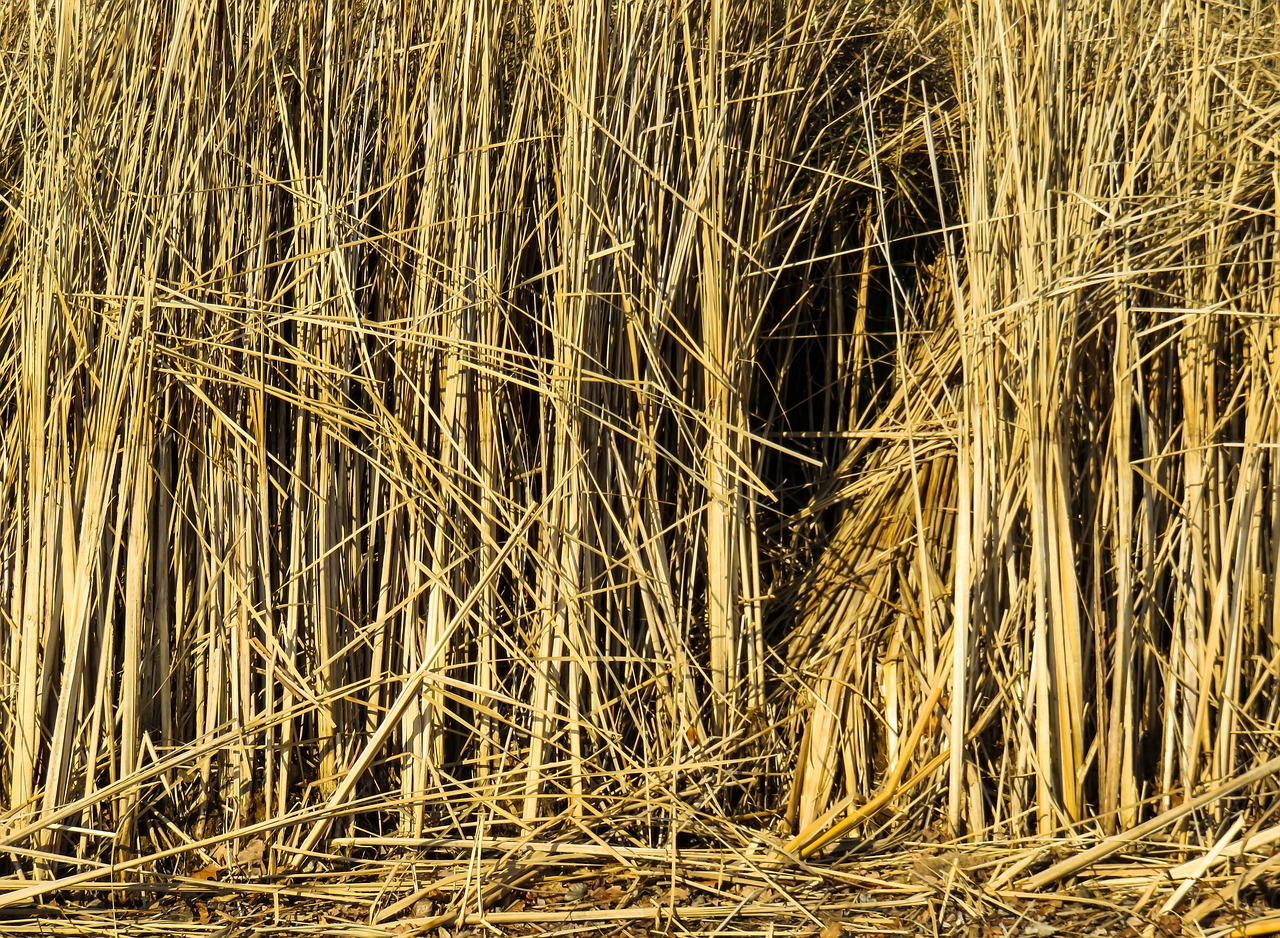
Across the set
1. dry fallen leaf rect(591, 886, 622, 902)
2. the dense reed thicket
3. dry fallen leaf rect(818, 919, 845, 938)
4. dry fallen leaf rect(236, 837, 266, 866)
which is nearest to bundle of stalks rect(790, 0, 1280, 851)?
the dense reed thicket

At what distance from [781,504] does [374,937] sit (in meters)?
1.08

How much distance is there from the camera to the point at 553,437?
1.97 m

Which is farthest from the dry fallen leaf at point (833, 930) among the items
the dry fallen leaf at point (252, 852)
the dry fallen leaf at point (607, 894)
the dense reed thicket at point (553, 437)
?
the dry fallen leaf at point (252, 852)

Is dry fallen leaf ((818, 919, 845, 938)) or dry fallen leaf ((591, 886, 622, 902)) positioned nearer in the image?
dry fallen leaf ((818, 919, 845, 938))

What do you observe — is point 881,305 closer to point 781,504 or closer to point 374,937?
point 781,504

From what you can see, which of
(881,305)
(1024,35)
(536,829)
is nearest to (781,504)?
(881,305)

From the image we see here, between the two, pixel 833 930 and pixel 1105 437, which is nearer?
pixel 833 930

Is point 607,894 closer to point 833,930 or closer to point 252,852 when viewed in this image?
point 833,930

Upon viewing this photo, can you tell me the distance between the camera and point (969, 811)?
184 cm

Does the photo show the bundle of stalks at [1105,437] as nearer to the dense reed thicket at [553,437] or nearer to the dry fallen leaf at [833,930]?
the dense reed thicket at [553,437]

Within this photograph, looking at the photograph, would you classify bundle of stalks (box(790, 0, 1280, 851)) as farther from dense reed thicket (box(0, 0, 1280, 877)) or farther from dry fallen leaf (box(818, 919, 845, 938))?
dry fallen leaf (box(818, 919, 845, 938))

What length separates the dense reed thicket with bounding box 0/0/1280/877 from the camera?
181 centimetres

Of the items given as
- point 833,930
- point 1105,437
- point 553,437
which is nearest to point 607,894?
point 833,930

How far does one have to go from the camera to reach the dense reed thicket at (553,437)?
181 centimetres
